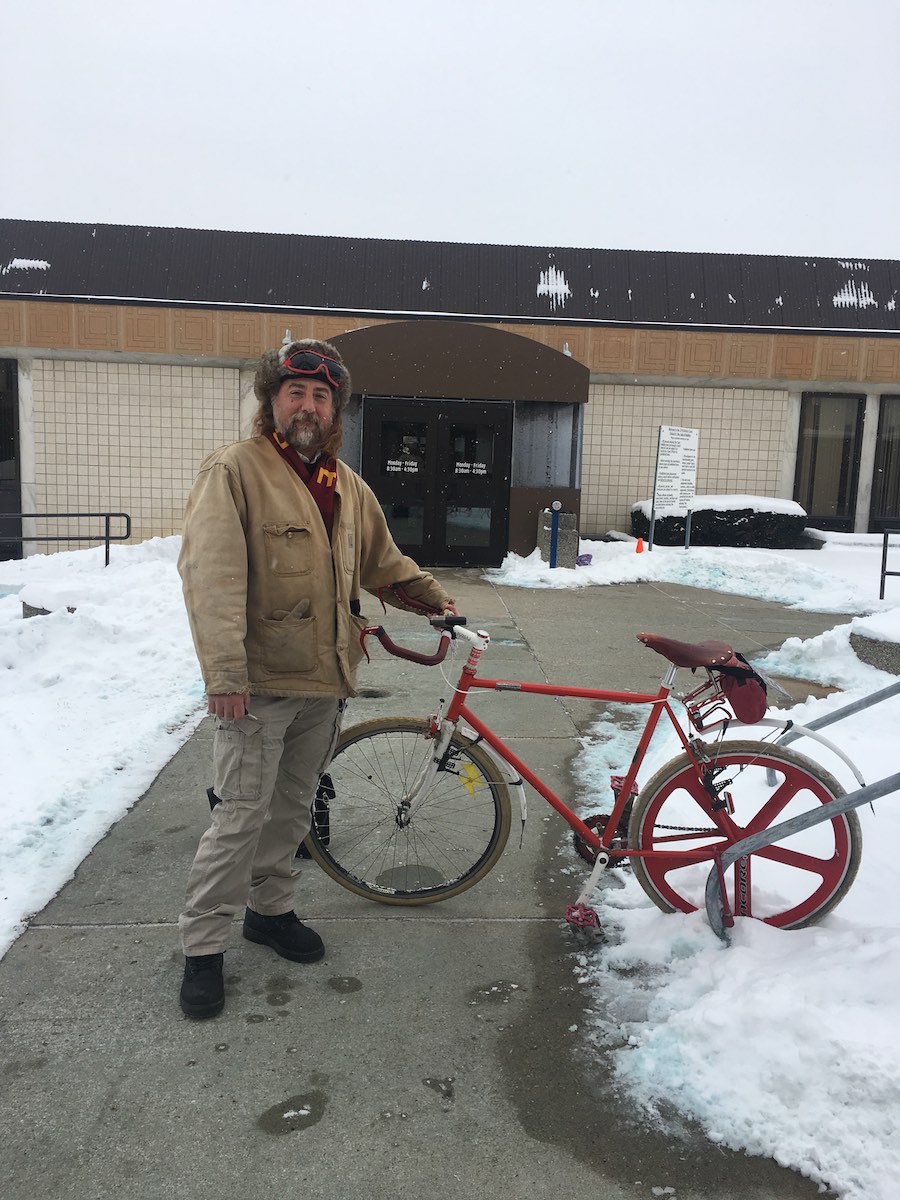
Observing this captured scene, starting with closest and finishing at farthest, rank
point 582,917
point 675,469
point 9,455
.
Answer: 1. point 582,917
2. point 675,469
3. point 9,455

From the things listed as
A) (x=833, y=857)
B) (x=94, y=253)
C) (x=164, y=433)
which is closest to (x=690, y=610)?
(x=833, y=857)

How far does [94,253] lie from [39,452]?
374 cm

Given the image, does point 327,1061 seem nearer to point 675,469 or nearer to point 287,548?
point 287,548

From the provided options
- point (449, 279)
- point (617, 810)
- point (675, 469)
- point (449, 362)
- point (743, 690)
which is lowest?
point (617, 810)

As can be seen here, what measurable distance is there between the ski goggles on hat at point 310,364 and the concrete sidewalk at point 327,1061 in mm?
1948

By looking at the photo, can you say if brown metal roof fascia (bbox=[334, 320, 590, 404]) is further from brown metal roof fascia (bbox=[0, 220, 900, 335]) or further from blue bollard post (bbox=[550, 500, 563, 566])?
brown metal roof fascia (bbox=[0, 220, 900, 335])

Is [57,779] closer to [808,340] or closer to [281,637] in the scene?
[281,637]

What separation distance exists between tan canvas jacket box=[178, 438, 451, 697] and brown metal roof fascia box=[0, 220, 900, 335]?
13.3 m

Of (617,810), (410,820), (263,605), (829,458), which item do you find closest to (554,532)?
(829,458)

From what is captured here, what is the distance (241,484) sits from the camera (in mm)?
2742

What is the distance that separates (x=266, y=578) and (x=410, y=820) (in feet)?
3.78

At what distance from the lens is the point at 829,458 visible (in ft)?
53.9

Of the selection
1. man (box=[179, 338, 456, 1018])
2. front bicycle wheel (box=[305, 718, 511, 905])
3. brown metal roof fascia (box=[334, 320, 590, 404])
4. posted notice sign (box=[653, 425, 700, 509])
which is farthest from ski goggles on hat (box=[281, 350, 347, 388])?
posted notice sign (box=[653, 425, 700, 509])

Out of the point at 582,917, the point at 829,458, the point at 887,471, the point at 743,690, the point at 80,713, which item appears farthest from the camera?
the point at 887,471
